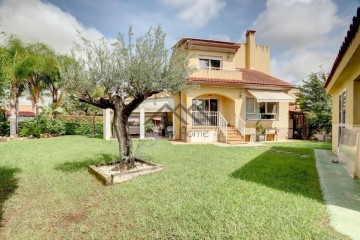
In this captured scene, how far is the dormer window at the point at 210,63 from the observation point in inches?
971

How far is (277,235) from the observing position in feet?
14.6

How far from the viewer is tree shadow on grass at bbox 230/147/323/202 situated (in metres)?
7.34

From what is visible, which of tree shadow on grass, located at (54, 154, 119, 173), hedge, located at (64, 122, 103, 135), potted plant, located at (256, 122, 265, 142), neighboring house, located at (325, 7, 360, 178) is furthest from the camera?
hedge, located at (64, 122, 103, 135)

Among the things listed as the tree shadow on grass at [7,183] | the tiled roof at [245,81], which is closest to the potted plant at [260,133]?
the tiled roof at [245,81]

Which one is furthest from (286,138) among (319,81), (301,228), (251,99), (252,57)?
(301,228)

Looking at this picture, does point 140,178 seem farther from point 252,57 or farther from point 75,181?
point 252,57

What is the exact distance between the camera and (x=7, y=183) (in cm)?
877

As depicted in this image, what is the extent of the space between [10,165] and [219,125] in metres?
17.8

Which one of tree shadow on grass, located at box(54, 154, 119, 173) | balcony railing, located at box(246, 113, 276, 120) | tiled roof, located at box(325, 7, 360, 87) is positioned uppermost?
tiled roof, located at box(325, 7, 360, 87)

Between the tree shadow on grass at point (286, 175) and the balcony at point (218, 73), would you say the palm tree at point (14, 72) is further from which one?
the tree shadow on grass at point (286, 175)

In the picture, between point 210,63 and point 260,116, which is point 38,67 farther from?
point 260,116

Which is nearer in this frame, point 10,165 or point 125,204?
point 125,204

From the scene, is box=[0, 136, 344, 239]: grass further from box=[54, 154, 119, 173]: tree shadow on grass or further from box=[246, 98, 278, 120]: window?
box=[246, 98, 278, 120]: window

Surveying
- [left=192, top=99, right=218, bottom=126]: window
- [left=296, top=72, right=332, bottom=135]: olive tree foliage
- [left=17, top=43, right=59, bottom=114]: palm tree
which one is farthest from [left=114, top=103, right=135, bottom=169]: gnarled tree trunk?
[left=296, top=72, right=332, bottom=135]: olive tree foliage
